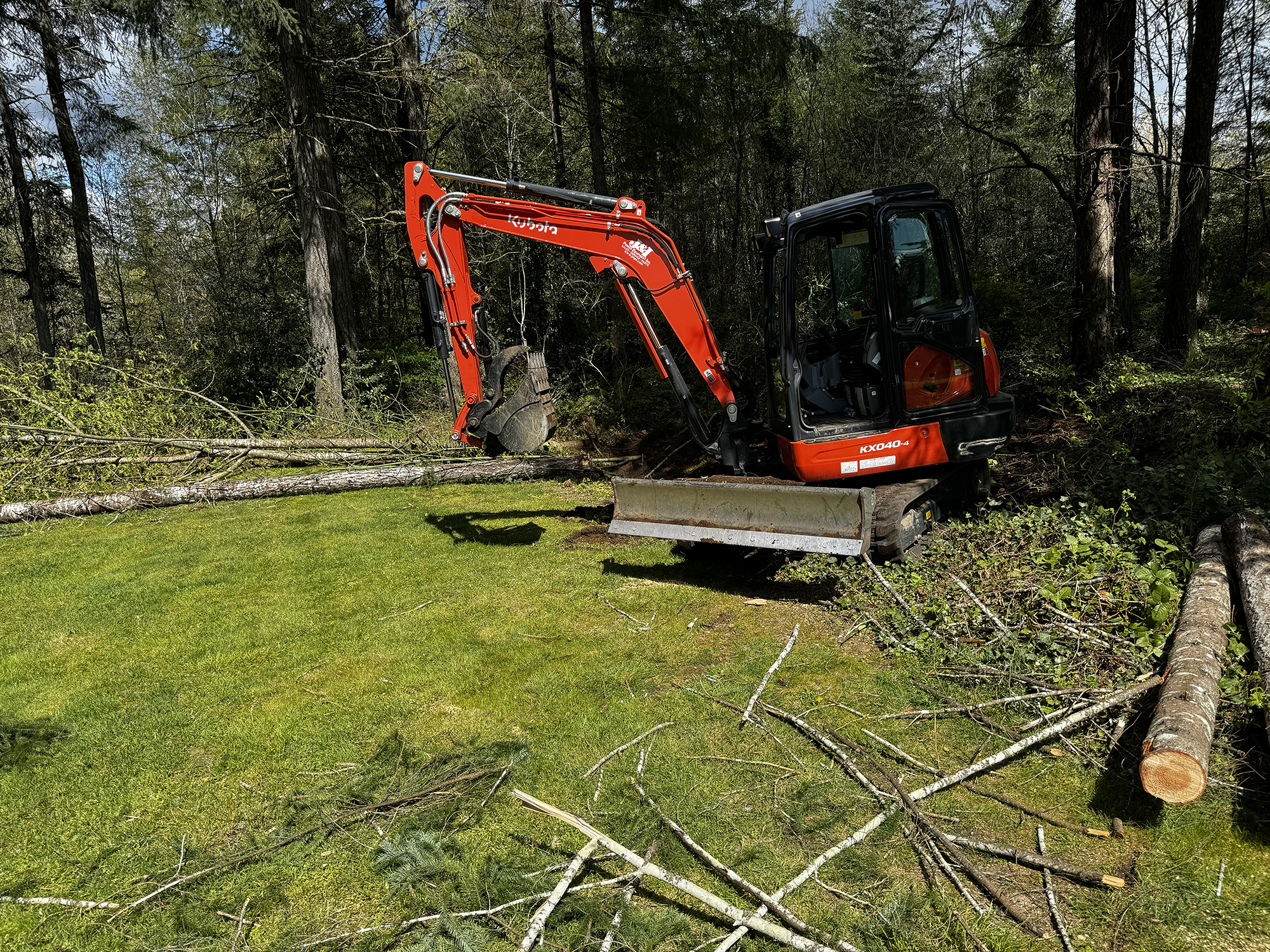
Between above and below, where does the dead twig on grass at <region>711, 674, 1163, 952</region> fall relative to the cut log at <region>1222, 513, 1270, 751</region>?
below

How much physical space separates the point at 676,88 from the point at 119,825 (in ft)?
44.8

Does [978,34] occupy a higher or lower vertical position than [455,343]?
higher

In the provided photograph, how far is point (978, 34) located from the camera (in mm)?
9992

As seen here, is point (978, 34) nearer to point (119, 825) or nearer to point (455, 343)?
point (455, 343)

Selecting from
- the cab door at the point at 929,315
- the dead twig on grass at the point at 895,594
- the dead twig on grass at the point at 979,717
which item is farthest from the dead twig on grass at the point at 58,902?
the cab door at the point at 929,315

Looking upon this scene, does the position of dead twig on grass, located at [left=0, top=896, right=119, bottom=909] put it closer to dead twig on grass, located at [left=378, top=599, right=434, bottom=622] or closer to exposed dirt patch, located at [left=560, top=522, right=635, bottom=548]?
dead twig on grass, located at [left=378, top=599, right=434, bottom=622]

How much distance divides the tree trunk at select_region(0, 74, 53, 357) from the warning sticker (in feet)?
56.7

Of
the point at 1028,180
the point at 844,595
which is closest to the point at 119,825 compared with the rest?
the point at 844,595

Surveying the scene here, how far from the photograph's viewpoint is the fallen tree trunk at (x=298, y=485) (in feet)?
28.3

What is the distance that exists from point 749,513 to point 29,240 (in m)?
18.3

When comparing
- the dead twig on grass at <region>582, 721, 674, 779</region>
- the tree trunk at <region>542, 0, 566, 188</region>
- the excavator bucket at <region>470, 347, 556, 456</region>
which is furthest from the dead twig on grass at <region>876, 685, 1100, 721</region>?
the tree trunk at <region>542, 0, 566, 188</region>

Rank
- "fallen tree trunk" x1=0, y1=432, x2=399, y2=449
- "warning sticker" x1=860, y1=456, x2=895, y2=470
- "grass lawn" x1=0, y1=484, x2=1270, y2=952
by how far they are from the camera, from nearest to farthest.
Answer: "grass lawn" x1=0, y1=484, x2=1270, y2=952 < "warning sticker" x1=860, y1=456, x2=895, y2=470 < "fallen tree trunk" x1=0, y1=432, x2=399, y2=449

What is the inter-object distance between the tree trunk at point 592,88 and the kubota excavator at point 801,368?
7.52 metres

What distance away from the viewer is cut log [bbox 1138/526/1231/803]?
279cm
